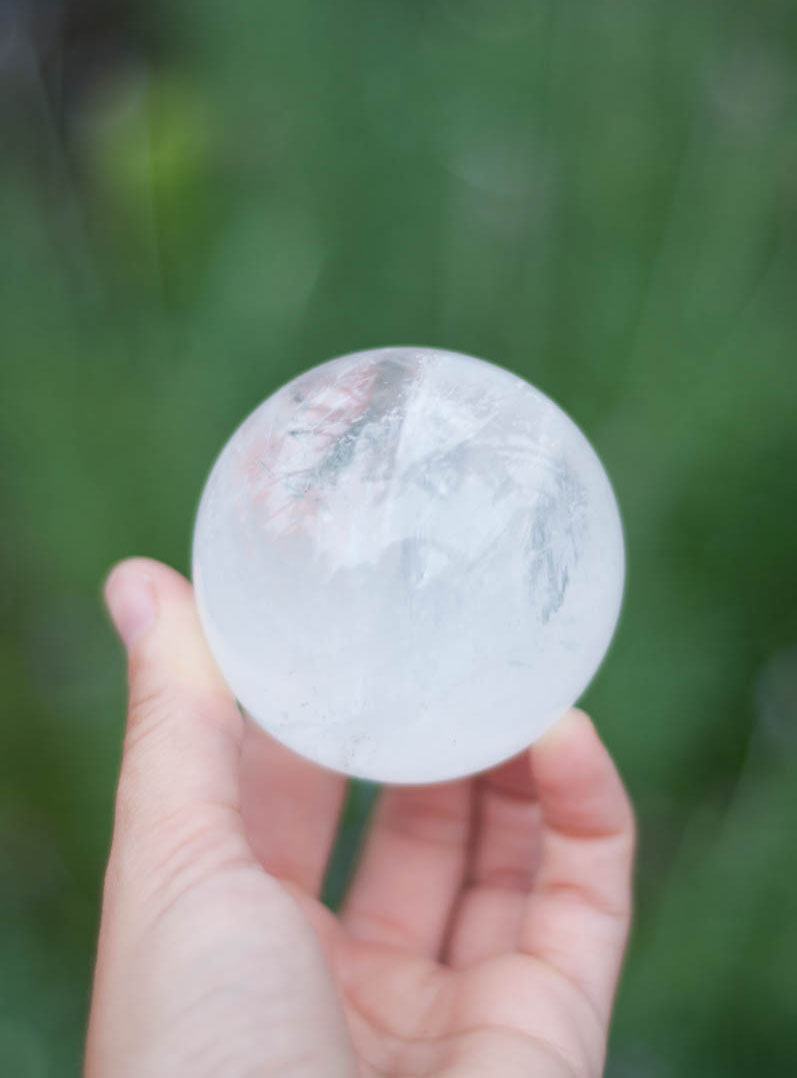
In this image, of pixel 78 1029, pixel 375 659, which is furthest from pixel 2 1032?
pixel 375 659

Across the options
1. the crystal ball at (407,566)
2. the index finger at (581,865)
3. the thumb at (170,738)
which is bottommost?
the index finger at (581,865)

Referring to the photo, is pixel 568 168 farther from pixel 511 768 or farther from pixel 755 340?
pixel 511 768

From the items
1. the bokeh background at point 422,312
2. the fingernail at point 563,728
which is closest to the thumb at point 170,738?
the fingernail at point 563,728

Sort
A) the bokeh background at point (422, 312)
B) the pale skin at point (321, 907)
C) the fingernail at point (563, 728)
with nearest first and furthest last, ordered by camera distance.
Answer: the pale skin at point (321, 907), the fingernail at point (563, 728), the bokeh background at point (422, 312)

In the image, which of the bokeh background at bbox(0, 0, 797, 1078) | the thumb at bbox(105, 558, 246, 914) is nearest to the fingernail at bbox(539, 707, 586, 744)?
the thumb at bbox(105, 558, 246, 914)

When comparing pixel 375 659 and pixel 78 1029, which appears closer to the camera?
pixel 375 659

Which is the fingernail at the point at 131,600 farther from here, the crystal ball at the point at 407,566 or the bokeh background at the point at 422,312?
the bokeh background at the point at 422,312

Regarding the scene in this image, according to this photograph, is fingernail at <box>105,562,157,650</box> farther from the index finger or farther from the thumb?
the index finger
